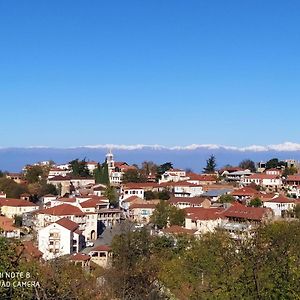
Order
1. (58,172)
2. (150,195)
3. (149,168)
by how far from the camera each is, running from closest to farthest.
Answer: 1. (150,195)
2. (58,172)
3. (149,168)

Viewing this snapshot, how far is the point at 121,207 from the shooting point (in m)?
45.5

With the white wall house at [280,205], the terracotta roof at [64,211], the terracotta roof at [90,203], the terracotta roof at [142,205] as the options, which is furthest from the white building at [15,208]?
the white wall house at [280,205]

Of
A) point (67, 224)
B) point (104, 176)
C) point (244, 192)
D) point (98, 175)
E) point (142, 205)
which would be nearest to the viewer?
point (67, 224)

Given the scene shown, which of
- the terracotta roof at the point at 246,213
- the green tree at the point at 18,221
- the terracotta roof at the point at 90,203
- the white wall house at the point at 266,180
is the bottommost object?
the green tree at the point at 18,221

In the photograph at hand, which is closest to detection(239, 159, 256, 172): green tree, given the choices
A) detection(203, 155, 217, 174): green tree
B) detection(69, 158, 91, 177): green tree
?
detection(203, 155, 217, 174): green tree

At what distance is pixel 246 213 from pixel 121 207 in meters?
13.3

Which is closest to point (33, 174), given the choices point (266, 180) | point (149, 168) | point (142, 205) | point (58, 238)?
point (149, 168)

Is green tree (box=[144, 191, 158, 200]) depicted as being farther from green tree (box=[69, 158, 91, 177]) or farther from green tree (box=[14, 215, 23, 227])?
green tree (box=[69, 158, 91, 177])

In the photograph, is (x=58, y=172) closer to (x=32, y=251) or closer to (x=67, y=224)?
(x=67, y=224)

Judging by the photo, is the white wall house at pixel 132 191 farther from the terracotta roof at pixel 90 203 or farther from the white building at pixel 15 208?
the white building at pixel 15 208

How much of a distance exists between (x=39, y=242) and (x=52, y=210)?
21.3ft

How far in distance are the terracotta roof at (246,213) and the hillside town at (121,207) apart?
0.07 m

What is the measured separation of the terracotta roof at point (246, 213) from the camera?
35062 millimetres

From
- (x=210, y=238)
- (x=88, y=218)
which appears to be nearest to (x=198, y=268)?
(x=210, y=238)
